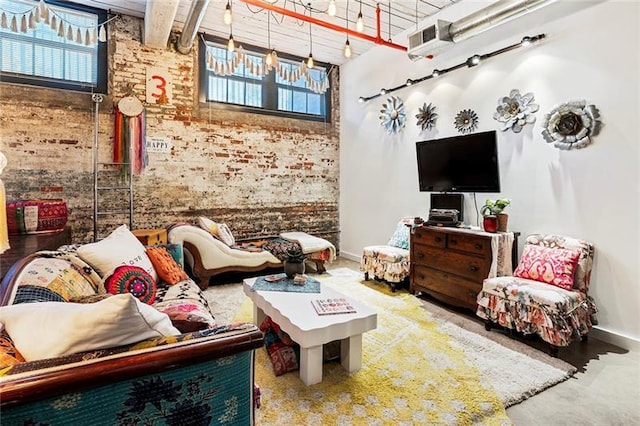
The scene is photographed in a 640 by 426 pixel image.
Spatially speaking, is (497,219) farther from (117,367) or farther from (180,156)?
(180,156)

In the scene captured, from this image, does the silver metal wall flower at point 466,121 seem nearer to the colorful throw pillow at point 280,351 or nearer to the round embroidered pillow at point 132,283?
the colorful throw pillow at point 280,351

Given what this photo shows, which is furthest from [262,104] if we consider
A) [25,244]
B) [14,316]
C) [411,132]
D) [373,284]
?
[14,316]

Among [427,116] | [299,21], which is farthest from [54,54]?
[427,116]

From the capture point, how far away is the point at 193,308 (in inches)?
89.7

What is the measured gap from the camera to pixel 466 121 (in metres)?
4.16

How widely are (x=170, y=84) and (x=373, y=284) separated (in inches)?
159

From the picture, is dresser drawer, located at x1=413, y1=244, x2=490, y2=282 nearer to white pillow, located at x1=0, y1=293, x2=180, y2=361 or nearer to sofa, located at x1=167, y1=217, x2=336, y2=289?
sofa, located at x1=167, y1=217, x2=336, y2=289

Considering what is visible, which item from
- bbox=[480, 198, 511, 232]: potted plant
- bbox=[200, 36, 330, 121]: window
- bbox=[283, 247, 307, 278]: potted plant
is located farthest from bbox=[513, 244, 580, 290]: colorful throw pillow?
bbox=[200, 36, 330, 121]: window

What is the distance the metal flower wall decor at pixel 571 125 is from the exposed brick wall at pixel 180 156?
151 inches

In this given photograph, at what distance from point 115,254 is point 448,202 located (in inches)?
139

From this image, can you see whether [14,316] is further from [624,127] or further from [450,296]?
[624,127]

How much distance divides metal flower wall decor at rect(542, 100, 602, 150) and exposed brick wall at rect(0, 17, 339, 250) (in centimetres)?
383

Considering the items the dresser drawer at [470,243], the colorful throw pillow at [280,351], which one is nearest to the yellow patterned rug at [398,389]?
the colorful throw pillow at [280,351]

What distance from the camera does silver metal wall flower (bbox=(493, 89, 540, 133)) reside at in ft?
11.5
